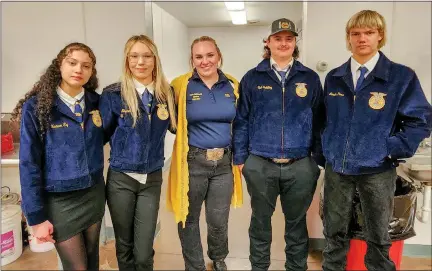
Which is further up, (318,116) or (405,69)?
(405,69)

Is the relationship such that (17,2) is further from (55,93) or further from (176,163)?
(176,163)

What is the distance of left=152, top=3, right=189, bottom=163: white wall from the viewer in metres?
3.33

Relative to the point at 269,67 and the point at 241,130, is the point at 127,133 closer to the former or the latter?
the point at 241,130

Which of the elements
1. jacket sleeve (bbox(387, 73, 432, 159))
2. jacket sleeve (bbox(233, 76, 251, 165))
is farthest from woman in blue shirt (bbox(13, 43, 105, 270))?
jacket sleeve (bbox(387, 73, 432, 159))

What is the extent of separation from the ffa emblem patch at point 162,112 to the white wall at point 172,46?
60.1 inches

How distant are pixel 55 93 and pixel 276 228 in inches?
82.3

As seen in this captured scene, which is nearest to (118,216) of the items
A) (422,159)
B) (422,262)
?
(422,159)

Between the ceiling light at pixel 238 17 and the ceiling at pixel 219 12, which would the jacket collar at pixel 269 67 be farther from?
the ceiling light at pixel 238 17

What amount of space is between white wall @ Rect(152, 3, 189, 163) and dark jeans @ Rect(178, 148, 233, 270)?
4.68 ft

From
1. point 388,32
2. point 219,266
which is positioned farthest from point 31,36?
point 388,32

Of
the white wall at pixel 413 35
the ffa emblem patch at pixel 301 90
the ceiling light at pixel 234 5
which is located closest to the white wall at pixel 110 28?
the ceiling light at pixel 234 5

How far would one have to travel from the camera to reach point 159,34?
10.9ft

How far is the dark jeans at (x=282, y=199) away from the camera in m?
1.91

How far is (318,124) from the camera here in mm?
1976
